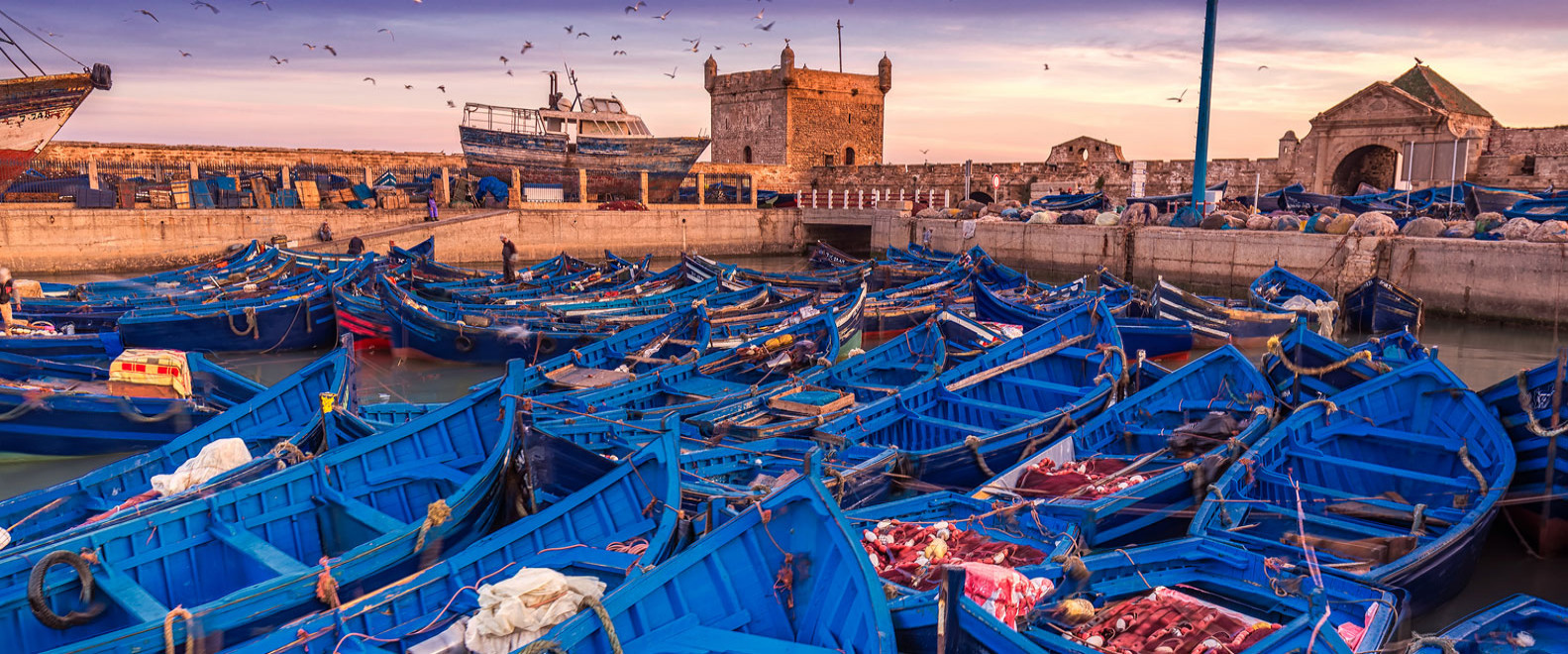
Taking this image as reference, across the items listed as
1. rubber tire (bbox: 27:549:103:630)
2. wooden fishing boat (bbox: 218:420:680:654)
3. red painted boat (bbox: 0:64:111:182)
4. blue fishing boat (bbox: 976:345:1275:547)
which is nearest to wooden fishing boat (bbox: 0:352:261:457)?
rubber tire (bbox: 27:549:103:630)

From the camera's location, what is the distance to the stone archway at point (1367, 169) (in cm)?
3481

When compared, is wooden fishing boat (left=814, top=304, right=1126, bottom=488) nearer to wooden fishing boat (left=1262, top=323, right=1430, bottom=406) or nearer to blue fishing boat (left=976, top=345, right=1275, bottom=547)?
blue fishing boat (left=976, top=345, right=1275, bottom=547)

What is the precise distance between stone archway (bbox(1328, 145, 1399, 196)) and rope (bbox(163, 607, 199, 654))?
124 feet

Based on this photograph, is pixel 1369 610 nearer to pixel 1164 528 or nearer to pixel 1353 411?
pixel 1164 528

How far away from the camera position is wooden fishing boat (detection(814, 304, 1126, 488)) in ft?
26.8

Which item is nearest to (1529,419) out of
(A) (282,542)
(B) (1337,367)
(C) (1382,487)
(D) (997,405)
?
(C) (1382,487)

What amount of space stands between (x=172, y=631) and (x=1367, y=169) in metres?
41.6

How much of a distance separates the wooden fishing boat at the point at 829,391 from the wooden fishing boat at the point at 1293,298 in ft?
25.1

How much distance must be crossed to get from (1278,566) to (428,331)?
1271 cm

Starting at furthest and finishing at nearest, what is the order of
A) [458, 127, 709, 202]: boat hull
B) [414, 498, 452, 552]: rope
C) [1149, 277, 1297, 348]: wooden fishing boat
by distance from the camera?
[458, 127, 709, 202]: boat hull
[1149, 277, 1297, 348]: wooden fishing boat
[414, 498, 452, 552]: rope

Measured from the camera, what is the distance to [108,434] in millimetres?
9820

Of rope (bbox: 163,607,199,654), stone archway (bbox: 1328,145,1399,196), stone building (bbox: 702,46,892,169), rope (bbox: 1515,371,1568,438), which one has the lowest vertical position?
rope (bbox: 163,607,199,654)

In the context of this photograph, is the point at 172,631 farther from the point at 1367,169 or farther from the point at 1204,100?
the point at 1367,169

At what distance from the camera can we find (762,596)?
4.74 meters
